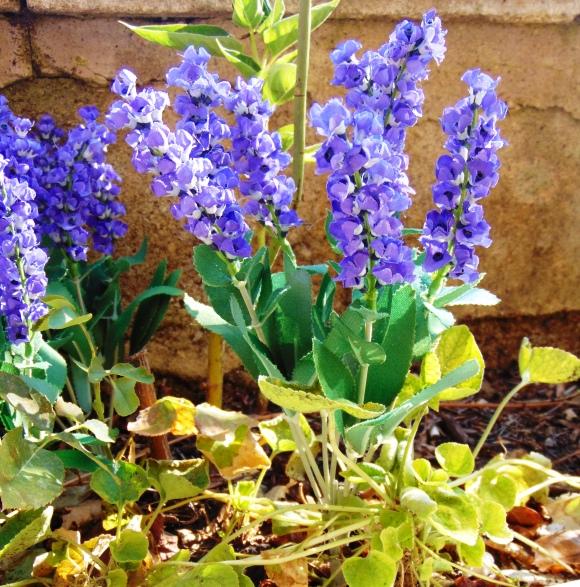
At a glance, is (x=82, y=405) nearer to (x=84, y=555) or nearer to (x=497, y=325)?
(x=84, y=555)

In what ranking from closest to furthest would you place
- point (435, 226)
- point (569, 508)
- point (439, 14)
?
point (435, 226) < point (569, 508) < point (439, 14)

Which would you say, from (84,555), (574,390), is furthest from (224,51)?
(574,390)

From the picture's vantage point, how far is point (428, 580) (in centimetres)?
114

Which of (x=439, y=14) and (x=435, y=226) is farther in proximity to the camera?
(x=439, y=14)

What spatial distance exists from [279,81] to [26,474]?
699 mm

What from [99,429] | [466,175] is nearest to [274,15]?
[466,175]

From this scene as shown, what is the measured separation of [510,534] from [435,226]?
487 mm

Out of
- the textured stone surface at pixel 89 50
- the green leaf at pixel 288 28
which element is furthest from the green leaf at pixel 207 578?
the textured stone surface at pixel 89 50

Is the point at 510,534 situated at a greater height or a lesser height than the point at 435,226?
lesser

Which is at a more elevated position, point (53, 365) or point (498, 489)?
point (53, 365)

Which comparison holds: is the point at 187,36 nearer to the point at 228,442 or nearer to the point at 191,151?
the point at 191,151

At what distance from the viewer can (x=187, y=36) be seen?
4.06 ft

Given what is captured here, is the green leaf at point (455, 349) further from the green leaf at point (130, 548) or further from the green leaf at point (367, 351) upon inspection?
the green leaf at point (130, 548)

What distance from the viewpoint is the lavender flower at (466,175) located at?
3.12 feet
